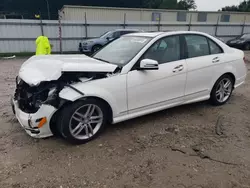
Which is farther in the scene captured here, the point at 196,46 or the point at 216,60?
the point at 216,60

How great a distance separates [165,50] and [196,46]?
2.49 feet

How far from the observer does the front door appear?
3.43m

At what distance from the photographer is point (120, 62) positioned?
3533mm

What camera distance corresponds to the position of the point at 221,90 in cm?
465

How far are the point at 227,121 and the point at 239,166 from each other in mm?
1342

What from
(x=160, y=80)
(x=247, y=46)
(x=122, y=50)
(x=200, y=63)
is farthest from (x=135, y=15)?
(x=160, y=80)

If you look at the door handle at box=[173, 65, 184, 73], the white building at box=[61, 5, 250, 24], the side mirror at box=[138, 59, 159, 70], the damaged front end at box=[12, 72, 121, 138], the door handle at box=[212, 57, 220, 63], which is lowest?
the damaged front end at box=[12, 72, 121, 138]

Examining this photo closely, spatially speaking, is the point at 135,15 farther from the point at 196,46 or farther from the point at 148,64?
the point at 148,64

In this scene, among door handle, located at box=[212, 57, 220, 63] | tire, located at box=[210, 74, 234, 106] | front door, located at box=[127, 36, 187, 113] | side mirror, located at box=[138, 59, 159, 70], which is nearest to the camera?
side mirror, located at box=[138, 59, 159, 70]

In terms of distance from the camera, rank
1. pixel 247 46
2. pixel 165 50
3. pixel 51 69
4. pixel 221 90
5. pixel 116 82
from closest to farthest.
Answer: pixel 51 69
pixel 116 82
pixel 165 50
pixel 221 90
pixel 247 46

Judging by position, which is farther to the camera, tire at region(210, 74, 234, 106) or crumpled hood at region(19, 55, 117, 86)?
tire at region(210, 74, 234, 106)

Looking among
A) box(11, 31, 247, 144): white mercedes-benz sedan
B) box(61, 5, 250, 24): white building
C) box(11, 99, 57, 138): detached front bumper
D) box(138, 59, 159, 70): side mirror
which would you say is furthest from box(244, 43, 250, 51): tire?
box(11, 99, 57, 138): detached front bumper

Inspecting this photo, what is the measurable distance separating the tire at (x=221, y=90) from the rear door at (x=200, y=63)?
212mm

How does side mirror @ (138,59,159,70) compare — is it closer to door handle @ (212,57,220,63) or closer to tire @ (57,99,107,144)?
tire @ (57,99,107,144)
